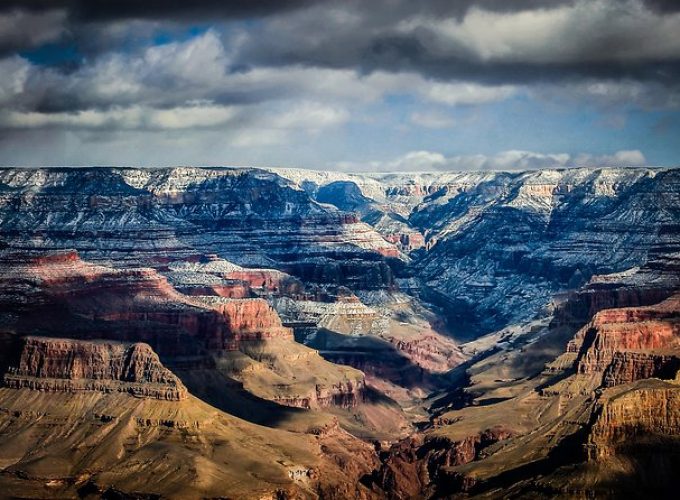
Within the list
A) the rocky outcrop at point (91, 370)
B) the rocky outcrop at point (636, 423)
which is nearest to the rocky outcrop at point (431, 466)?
the rocky outcrop at point (636, 423)

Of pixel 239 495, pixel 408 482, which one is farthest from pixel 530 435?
pixel 239 495

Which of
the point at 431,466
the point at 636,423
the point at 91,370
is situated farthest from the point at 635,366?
the point at 91,370

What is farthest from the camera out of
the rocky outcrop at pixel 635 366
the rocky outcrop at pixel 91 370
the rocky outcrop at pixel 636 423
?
the rocky outcrop at pixel 635 366

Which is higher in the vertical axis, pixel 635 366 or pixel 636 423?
pixel 635 366

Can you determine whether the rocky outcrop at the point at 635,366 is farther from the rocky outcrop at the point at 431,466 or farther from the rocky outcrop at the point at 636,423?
the rocky outcrop at the point at 636,423

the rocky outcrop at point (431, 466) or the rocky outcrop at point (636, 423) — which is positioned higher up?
the rocky outcrop at point (636, 423)

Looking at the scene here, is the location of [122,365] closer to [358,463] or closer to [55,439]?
[55,439]

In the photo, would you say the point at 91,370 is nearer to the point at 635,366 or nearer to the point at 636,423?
the point at 636,423

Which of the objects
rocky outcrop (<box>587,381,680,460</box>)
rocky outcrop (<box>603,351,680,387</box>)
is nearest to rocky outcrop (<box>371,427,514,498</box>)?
rocky outcrop (<box>603,351,680,387</box>)

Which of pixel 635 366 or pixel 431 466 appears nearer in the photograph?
pixel 431 466
